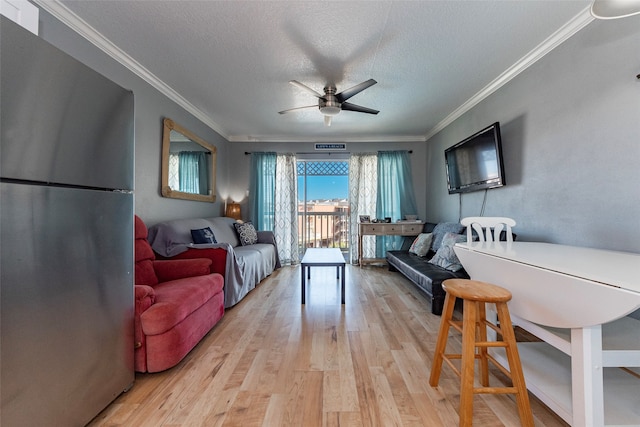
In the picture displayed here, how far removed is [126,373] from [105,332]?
1.07 ft

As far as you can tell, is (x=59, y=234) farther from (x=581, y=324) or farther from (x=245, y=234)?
(x=245, y=234)

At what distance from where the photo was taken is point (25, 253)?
863mm

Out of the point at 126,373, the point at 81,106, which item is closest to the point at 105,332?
the point at 126,373

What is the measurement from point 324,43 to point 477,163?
2044 mm

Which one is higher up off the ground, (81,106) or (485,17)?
(485,17)

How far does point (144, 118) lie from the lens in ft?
8.21

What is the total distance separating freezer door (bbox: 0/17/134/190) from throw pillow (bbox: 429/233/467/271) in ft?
9.34

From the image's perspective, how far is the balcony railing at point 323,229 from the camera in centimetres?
507

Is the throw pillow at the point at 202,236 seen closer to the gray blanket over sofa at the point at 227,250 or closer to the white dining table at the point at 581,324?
the gray blanket over sofa at the point at 227,250

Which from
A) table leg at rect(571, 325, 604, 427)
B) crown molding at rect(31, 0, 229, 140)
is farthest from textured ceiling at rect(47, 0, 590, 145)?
table leg at rect(571, 325, 604, 427)

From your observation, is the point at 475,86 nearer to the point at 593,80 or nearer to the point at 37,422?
the point at 593,80

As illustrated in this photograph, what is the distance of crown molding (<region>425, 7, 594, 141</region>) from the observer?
1.71 meters

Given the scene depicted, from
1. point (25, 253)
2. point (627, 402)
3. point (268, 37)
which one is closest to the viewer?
point (25, 253)

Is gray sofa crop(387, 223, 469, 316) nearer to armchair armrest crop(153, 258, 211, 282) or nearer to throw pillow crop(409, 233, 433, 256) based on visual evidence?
throw pillow crop(409, 233, 433, 256)
